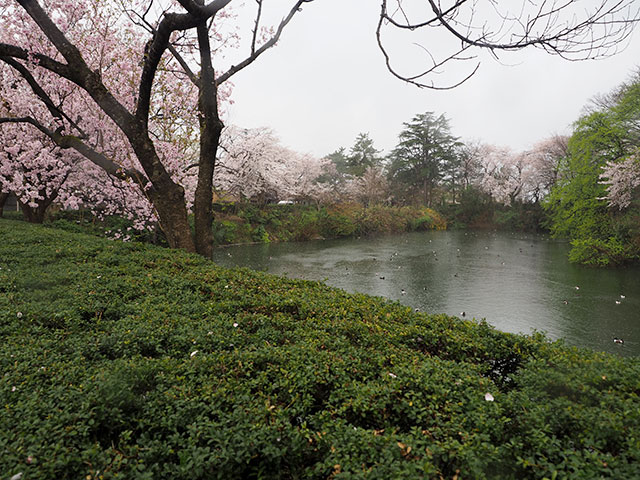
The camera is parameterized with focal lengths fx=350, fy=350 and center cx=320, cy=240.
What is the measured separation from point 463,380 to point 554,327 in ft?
18.8

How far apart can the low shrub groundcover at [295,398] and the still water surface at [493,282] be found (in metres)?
2.51

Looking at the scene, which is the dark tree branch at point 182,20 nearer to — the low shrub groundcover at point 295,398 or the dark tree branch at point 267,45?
the dark tree branch at point 267,45

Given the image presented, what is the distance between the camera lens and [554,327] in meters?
6.45

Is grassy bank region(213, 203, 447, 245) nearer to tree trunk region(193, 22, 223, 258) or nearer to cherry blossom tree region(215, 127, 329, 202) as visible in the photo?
cherry blossom tree region(215, 127, 329, 202)

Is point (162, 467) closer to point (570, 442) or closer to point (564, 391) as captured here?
point (570, 442)

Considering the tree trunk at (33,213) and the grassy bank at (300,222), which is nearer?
the tree trunk at (33,213)

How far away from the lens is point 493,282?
33.4 feet

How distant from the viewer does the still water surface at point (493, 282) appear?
21.8 feet

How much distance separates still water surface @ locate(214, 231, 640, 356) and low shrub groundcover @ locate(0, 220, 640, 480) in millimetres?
2506

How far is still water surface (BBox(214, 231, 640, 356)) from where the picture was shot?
6648mm

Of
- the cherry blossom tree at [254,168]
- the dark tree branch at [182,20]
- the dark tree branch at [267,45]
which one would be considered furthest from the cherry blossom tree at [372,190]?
the dark tree branch at [182,20]

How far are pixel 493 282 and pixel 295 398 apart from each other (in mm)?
9849

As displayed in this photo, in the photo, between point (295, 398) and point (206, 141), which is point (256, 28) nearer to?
point (206, 141)

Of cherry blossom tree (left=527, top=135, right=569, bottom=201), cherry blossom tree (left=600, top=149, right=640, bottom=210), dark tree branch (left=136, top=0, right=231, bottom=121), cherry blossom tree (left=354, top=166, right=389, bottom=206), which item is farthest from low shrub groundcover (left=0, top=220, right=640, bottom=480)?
cherry blossom tree (left=527, top=135, right=569, bottom=201)
